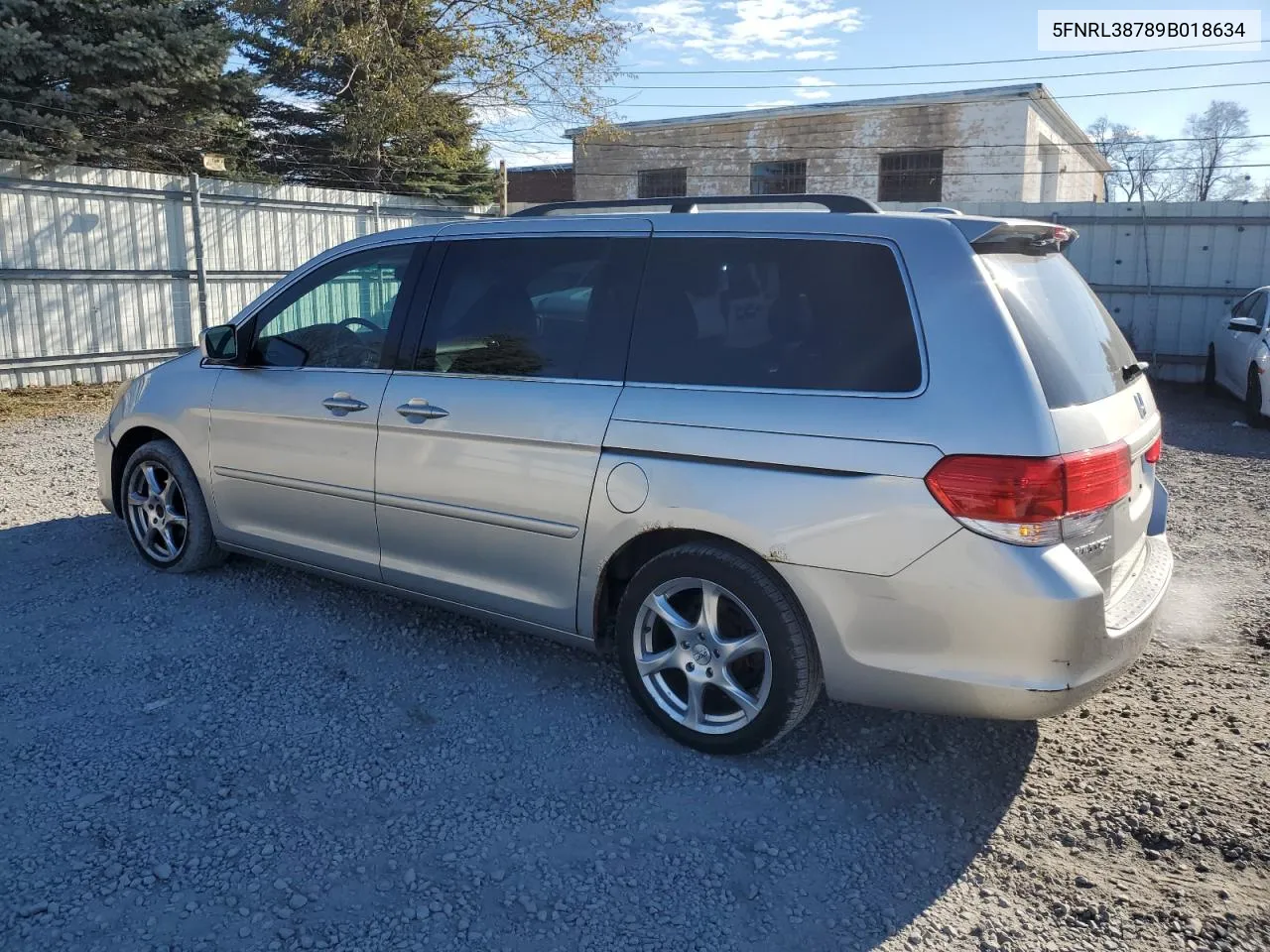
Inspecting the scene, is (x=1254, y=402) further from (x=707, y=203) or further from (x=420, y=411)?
(x=420, y=411)

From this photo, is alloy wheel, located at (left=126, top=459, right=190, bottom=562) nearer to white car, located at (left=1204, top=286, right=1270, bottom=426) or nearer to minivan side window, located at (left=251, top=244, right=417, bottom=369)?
minivan side window, located at (left=251, top=244, right=417, bottom=369)

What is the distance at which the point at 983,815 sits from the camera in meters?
3.17

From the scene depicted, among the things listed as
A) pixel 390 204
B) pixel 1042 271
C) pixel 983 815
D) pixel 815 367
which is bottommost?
pixel 983 815

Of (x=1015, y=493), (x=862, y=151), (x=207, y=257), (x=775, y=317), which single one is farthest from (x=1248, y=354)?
(x=862, y=151)

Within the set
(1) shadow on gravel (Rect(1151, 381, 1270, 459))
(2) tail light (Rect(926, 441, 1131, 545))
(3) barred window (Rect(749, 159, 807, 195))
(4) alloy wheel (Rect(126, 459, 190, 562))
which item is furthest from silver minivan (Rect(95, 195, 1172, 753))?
(3) barred window (Rect(749, 159, 807, 195))

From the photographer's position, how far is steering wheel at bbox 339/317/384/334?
173 inches

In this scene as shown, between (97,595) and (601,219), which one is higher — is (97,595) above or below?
below

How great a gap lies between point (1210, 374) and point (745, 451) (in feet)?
39.3

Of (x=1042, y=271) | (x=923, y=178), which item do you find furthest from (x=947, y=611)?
(x=923, y=178)

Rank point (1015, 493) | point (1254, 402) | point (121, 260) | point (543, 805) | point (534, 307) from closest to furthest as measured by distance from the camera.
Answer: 1. point (1015, 493)
2. point (543, 805)
3. point (534, 307)
4. point (1254, 402)
5. point (121, 260)

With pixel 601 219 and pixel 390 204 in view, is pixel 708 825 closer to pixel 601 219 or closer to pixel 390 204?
pixel 601 219

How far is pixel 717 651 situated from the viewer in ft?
11.2

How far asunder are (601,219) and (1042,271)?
162 centimetres

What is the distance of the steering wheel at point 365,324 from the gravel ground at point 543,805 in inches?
53.3
